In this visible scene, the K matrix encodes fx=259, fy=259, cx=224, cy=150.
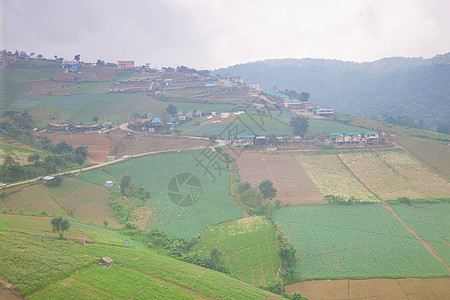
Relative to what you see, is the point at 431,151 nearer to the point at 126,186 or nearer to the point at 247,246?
the point at 247,246

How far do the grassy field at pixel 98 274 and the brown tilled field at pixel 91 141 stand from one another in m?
28.5

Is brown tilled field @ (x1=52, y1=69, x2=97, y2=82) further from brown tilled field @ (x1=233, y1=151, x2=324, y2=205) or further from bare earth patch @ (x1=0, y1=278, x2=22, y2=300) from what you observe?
bare earth patch @ (x1=0, y1=278, x2=22, y2=300)

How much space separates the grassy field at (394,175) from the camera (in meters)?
35.5

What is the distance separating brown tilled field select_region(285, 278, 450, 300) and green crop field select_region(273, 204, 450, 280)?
578mm

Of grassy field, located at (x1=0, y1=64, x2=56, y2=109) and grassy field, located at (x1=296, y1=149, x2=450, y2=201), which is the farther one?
grassy field, located at (x1=0, y1=64, x2=56, y2=109)

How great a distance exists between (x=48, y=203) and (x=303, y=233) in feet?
94.5

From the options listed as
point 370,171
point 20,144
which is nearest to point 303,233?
point 370,171

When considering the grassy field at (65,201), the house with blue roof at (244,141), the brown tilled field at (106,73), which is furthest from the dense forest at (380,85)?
the grassy field at (65,201)

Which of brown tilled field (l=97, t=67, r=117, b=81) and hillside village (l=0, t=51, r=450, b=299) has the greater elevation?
brown tilled field (l=97, t=67, r=117, b=81)

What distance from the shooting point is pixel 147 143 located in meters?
51.8

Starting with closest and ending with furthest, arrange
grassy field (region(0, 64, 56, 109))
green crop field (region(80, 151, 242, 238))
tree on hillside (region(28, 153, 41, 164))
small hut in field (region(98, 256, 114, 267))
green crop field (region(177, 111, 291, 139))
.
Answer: small hut in field (region(98, 256, 114, 267)) < green crop field (region(80, 151, 242, 238)) < tree on hillside (region(28, 153, 41, 164)) < green crop field (region(177, 111, 291, 139)) < grassy field (region(0, 64, 56, 109))

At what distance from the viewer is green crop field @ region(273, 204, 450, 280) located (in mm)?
22859

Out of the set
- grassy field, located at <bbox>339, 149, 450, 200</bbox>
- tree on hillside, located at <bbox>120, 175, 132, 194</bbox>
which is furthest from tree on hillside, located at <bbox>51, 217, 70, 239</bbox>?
grassy field, located at <bbox>339, 149, 450, 200</bbox>

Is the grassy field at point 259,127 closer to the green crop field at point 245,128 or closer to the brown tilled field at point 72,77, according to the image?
the green crop field at point 245,128
